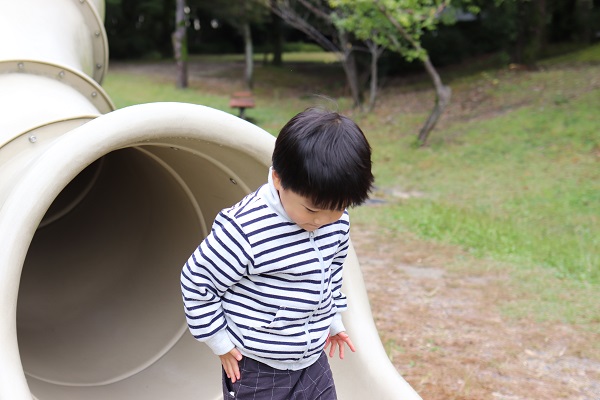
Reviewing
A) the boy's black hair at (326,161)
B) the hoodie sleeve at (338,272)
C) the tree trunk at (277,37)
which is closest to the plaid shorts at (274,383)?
the hoodie sleeve at (338,272)

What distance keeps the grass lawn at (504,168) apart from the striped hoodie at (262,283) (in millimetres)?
392

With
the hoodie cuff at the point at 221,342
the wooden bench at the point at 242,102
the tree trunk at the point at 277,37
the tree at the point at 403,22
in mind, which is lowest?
the tree trunk at the point at 277,37

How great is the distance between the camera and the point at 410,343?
4.03 meters

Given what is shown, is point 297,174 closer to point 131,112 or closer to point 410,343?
point 131,112

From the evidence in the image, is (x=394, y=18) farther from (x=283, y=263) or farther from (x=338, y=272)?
(x=283, y=263)

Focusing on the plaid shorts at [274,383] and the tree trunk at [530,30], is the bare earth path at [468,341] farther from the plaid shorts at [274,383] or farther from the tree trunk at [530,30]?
the tree trunk at [530,30]

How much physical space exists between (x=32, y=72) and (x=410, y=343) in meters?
2.27

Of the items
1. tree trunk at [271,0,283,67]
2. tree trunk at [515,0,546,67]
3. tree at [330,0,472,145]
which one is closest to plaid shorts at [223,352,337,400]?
tree at [330,0,472,145]

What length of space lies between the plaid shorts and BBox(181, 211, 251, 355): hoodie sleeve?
0.20 meters

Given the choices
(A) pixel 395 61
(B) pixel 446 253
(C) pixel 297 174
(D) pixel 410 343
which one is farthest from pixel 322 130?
(A) pixel 395 61

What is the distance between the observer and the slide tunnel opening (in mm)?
3219

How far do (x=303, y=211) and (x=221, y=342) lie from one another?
0.43 meters

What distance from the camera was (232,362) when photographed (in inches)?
83.4

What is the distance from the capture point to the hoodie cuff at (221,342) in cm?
205
